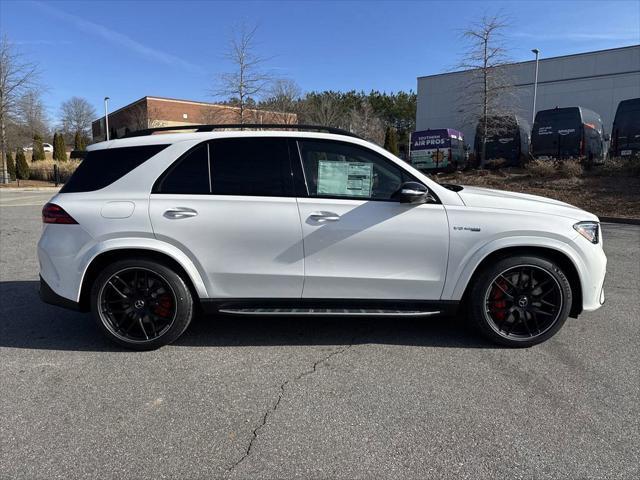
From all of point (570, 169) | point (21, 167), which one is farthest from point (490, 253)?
point (21, 167)

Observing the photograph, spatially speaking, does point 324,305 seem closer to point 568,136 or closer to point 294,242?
point 294,242

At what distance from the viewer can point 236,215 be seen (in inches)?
144

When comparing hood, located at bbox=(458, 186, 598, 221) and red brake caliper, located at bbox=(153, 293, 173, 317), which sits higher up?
hood, located at bbox=(458, 186, 598, 221)

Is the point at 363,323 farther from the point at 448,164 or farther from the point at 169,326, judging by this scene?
the point at 448,164

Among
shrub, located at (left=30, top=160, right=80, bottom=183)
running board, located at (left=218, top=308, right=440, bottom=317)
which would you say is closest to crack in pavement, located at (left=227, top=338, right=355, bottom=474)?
running board, located at (left=218, top=308, right=440, bottom=317)

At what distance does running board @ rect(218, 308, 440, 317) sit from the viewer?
3727 mm

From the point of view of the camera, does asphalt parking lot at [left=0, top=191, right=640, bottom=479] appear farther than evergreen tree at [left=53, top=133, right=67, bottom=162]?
No

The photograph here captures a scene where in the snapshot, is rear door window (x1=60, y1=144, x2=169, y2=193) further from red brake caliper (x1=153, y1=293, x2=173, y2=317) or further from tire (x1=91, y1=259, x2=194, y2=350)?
red brake caliper (x1=153, y1=293, x2=173, y2=317)

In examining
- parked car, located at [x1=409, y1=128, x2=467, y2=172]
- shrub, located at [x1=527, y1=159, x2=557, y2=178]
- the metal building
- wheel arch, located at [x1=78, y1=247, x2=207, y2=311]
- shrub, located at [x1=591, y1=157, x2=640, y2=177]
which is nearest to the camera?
wheel arch, located at [x1=78, y1=247, x2=207, y2=311]

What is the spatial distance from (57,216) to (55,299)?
706 mm

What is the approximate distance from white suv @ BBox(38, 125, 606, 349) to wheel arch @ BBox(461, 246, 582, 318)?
11 mm

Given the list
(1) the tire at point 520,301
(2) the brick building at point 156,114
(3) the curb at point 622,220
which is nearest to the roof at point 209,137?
(1) the tire at point 520,301

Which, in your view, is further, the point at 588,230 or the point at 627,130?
the point at 627,130

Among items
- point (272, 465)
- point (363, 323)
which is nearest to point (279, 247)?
point (363, 323)
